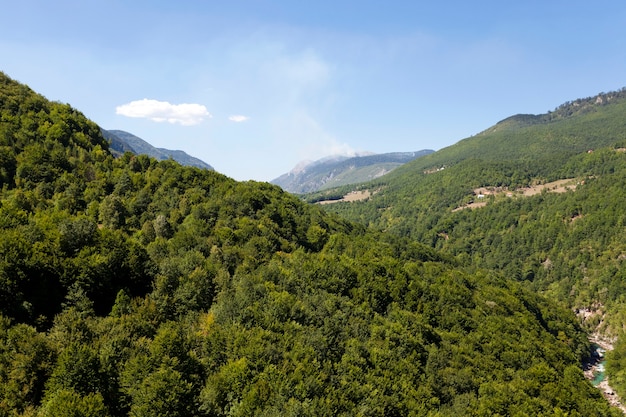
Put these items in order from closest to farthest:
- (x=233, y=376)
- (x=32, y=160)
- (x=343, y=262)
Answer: (x=233, y=376) → (x=32, y=160) → (x=343, y=262)

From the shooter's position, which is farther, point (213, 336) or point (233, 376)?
point (213, 336)

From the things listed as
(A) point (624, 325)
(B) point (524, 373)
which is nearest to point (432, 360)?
(B) point (524, 373)

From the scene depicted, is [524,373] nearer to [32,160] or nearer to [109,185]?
[109,185]

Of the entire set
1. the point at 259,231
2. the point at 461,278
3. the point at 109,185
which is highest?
the point at 109,185

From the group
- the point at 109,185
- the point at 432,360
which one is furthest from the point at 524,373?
the point at 109,185

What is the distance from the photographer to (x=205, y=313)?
166 feet

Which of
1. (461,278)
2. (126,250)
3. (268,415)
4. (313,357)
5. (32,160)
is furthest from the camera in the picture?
(461,278)

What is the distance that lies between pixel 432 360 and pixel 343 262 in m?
26.5

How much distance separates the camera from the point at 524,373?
7381 centimetres

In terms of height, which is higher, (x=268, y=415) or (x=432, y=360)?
(x=268, y=415)

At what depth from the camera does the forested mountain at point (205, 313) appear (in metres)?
31.9

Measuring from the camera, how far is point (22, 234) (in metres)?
43.1

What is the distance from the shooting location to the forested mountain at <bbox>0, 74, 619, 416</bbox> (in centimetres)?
3194

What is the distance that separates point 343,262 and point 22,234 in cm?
5567
